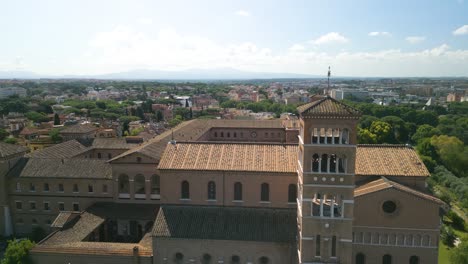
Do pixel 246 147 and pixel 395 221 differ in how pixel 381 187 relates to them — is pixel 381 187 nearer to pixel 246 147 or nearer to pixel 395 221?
pixel 395 221

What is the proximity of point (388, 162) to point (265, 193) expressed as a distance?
447 inches

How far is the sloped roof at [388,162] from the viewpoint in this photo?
3328 cm

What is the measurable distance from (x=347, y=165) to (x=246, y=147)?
1178 centimetres

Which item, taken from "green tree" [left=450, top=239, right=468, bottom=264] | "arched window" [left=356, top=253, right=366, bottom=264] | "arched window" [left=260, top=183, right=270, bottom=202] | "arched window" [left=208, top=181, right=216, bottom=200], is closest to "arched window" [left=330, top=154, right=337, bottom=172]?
"arched window" [left=260, top=183, right=270, bottom=202]

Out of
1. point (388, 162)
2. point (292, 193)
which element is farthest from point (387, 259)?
point (292, 193)

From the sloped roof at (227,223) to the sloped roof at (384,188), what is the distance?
6247mm

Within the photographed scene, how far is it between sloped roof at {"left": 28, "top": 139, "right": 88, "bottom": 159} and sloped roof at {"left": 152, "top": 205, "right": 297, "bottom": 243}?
28.6 meters

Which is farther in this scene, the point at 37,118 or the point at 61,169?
the point at 37,118

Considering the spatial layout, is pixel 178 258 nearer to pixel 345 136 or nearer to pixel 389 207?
pixel 345 136

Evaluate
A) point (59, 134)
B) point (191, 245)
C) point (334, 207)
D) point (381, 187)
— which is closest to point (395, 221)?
point (381, 187)

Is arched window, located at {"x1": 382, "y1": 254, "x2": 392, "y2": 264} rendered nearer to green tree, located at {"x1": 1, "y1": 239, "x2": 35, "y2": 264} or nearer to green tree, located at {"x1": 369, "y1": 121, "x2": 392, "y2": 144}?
green tree, located at {"x1": 1, "y1": 239, "x2": 35, "y2": 264}

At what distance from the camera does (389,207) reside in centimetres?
3150

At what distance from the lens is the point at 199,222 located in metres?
34.0

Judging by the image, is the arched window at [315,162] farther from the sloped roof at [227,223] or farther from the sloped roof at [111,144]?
the sloped roof at [111,144]
